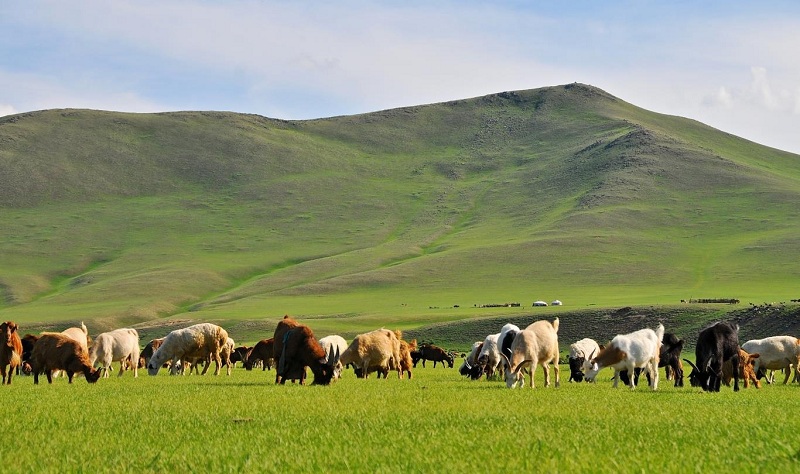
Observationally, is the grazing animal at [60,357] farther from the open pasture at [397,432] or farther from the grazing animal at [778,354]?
the grazing animal at [778,354]

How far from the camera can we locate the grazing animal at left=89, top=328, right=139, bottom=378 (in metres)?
34.0

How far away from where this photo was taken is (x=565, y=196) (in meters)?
188

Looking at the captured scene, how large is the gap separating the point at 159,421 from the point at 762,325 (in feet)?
183

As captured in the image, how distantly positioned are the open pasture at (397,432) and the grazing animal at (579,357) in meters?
9.95

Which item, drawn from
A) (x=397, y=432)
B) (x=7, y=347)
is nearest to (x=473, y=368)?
(x=7, y=347)

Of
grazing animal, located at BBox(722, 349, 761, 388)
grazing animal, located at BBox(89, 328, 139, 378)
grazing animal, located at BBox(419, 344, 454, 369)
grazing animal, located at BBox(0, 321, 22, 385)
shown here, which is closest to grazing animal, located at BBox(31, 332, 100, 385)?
grazing animal, located at BBox(0, 321, 22, 385)

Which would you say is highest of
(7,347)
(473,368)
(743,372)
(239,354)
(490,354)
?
(7,347)

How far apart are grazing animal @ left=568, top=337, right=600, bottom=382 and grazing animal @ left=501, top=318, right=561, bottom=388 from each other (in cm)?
427

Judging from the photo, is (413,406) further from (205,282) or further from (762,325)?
(205,282)

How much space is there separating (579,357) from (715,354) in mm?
8406

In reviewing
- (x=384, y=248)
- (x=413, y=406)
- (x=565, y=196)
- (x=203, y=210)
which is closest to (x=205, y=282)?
(x=384, y=248)

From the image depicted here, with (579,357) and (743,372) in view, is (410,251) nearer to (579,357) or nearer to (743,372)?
(579,357)

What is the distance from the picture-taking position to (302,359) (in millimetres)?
28000

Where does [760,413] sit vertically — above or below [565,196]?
below
